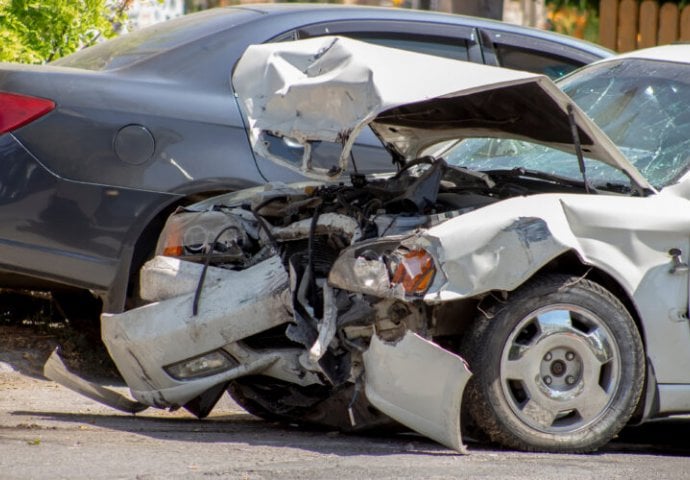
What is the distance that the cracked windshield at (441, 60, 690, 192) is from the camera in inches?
247

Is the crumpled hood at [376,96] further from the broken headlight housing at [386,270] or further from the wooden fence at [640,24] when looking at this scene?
the wooden fence at [640,24]

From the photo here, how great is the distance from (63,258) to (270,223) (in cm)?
124

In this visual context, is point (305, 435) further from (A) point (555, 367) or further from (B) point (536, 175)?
(B) point (536, 175)

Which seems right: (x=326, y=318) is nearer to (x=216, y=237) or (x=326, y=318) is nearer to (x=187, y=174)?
(x=216, y=237)

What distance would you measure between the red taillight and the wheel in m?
2.66

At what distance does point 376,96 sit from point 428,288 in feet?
2.59

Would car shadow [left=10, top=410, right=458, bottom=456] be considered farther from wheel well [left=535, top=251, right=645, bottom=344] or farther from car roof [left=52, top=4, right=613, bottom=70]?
car roof [left=52, top=4, right=613, bottom=70]

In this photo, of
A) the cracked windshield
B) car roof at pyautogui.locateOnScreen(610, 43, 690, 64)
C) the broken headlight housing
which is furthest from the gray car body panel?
car roof at pyautogui.locateOnScreen(610, 43, 690, 64)

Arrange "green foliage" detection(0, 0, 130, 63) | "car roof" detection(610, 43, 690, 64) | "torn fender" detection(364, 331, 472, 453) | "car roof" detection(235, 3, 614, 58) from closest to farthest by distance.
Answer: "torn fender" detection(364, 331, 472, 453) → "car roof" detection(610, 43, 690, 64) → "car roof" detection(235, 3, 614, 58) → "green foliage" detection(0, 0, 130, 63)

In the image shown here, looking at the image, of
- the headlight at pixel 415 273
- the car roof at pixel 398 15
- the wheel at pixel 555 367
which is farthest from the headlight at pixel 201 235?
the car roof at pixel 398 15

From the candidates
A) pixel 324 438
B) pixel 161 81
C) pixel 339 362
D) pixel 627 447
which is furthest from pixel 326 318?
pixel 161 81

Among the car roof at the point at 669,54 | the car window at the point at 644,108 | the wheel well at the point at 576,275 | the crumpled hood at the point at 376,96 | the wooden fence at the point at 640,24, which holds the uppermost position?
the crumpled hood at the point at 376,96

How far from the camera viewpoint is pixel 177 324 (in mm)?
5809

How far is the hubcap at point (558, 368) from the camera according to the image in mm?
5551
